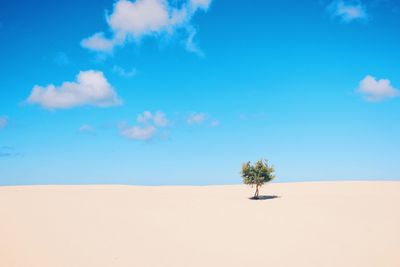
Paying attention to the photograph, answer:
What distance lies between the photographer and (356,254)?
20281mm

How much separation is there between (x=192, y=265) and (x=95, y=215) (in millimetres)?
18457

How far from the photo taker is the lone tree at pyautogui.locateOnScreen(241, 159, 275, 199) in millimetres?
51531

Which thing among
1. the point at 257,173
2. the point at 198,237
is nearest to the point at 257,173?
the point at 257,173

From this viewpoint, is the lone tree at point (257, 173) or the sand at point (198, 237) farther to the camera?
the lone tree at point (257, 173)

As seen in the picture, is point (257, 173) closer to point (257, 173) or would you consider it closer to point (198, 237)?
point (257, 173)

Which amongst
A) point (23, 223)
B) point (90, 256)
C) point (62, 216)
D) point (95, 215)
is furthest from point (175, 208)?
point (90, 256)

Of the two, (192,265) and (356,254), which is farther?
(356,254)

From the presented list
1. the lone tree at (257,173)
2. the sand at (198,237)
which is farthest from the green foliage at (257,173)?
the sand at (198,237)

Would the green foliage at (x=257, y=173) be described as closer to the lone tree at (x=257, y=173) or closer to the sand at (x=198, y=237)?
the lone tree at (x=257, y=173)

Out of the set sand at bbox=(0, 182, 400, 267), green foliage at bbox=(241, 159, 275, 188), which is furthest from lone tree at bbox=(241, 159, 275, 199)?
sand at bbox=(0, 182, 400, 267)

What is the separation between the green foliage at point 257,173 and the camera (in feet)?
169

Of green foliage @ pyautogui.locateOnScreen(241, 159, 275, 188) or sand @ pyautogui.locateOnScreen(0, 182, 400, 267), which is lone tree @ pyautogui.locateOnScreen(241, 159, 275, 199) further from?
sand @ pyautogui.locateOnScreen(0, 182, 400, 267)

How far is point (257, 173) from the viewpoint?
5181 cm

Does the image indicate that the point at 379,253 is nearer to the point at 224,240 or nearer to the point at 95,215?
the point at 224,240
